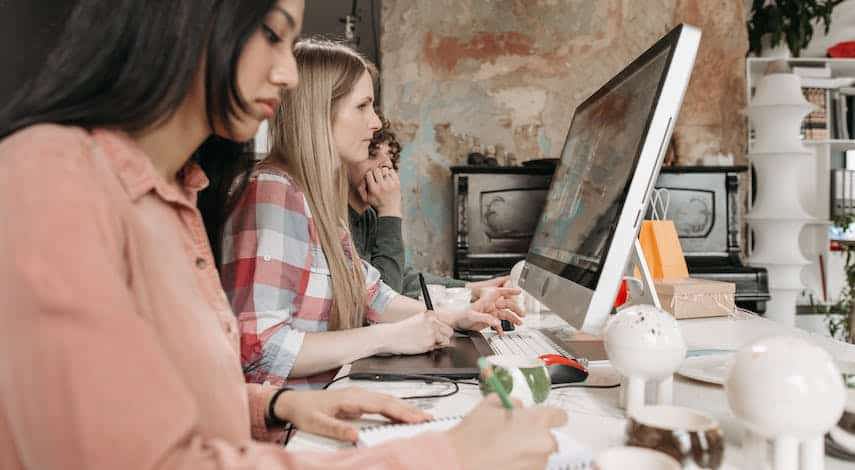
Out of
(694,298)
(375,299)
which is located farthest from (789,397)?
(375,299)

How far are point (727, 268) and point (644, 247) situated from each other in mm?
2765

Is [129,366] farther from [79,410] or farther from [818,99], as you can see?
[818,99]

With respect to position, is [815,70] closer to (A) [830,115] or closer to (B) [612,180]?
(A) [830,115]

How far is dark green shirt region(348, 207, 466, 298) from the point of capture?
220 centimetres

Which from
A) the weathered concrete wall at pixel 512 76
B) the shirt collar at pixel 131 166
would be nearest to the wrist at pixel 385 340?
the shirt collar at pixel 131 166

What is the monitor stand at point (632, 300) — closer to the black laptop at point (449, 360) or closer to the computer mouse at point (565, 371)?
the black laptop at point (449, 360)

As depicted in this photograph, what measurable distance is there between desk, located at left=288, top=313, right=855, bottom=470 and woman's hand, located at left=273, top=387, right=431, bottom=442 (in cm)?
2

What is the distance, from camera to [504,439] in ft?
1.86

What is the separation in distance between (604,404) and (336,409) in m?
0.38

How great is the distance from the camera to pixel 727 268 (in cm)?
401

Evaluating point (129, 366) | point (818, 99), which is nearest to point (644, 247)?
point (129, 366)

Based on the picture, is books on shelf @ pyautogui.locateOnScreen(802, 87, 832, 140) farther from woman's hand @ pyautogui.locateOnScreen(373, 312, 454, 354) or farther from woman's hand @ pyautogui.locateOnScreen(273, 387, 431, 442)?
woman's hand @ pyautogui.locateOnScreen(273, 387, 431, 442)

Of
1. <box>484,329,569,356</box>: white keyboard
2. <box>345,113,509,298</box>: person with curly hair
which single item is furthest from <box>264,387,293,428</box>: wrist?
<box>345,113,509,298</box>: person with curly hair

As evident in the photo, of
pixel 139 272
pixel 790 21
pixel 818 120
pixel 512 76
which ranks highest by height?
pixel 790 21
